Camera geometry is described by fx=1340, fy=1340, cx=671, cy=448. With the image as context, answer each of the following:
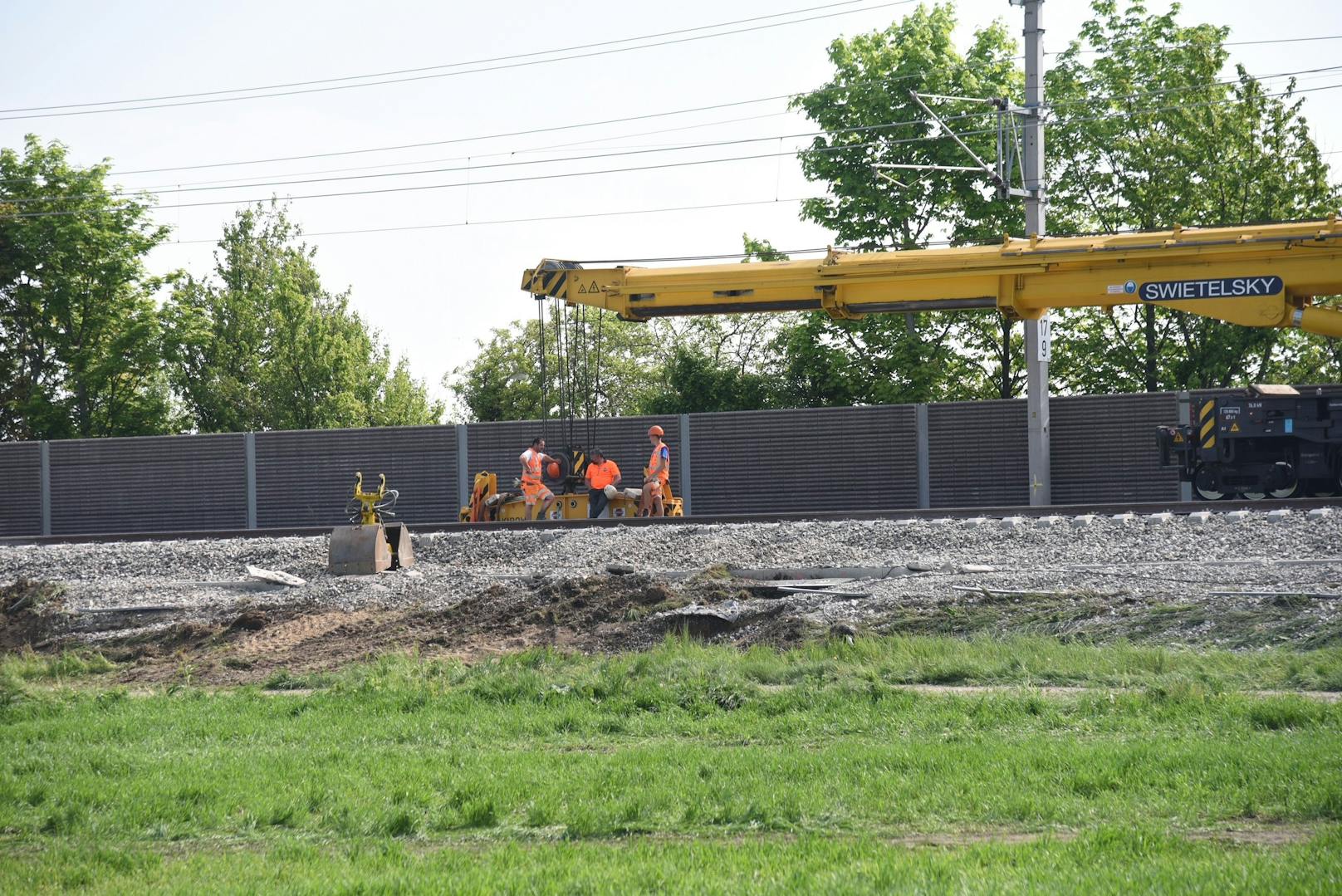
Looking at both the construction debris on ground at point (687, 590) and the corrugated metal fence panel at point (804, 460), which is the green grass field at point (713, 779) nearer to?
the construction debris on ground at point (687, 590)

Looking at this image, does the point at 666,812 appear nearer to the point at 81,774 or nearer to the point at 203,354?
the point at 81,774

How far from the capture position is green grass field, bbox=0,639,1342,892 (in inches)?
223

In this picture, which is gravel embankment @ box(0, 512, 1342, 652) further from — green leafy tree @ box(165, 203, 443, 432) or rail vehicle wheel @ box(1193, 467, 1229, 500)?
green leafy tree @ box(165, 203, 443, 432)

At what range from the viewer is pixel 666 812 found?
6.63 metres

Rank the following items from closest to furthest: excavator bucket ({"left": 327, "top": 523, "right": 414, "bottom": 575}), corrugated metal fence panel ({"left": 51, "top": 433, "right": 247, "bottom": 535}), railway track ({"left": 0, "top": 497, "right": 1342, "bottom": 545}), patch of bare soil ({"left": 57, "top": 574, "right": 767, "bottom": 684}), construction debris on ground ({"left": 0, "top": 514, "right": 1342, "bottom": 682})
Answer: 1. construction debris on ground ({"left": 0, "top": 514, "right": 1342, "bottom": 682})
2. patch of bare soil ({"left": 57, "top": 574, "right": 767, "bottom": 684})
3. excavator bucket ({"left": 327, "top": 523, "right": 414, "bottom": 575})
4. railway track ({"left": 0, "top": 497, "right": 1342, "bottom": 545})
5. corrugated metal fence panel ({"left": 51, "top": 433, "right": 247, "bottom": 535})

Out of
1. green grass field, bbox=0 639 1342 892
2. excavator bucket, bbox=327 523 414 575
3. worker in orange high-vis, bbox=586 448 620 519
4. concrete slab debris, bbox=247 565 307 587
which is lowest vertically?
green grass field, bbox=0 639 1342 892

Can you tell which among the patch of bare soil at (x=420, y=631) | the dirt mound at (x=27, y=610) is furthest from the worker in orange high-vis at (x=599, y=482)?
the dirt mound at (x=27, y=610)

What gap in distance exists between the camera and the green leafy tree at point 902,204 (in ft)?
117

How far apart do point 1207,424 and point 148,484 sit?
2346 cm

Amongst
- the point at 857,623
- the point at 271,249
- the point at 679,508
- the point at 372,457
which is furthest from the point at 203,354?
the point at 857,623

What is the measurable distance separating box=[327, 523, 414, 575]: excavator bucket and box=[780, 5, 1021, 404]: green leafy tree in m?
20.2

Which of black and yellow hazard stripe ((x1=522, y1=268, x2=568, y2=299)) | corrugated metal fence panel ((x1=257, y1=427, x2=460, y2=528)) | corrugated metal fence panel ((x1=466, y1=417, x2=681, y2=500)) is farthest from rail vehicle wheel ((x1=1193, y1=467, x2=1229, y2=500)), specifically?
corrugated metal fence panel ((x1=257, y1=427, x2=460, y2=528))

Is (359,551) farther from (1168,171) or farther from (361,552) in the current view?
(1168,171)

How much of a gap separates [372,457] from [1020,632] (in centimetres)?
2174
